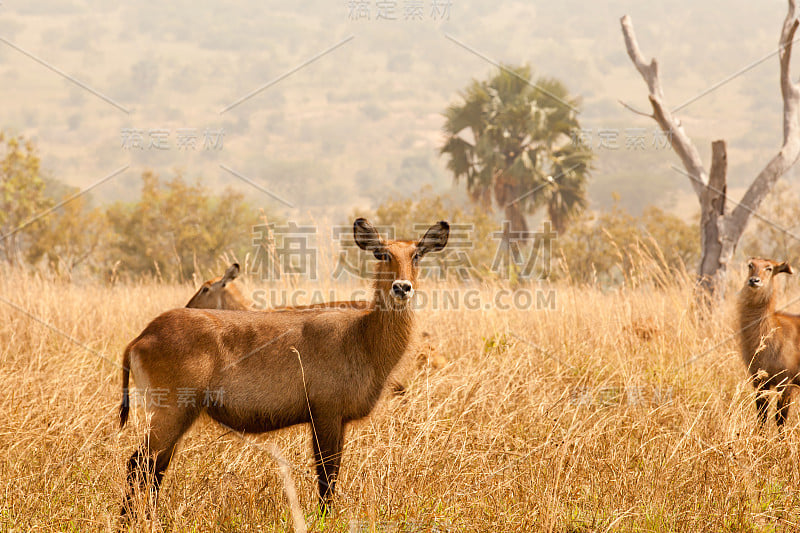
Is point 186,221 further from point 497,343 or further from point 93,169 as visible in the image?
point 93,169

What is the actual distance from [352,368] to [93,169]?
3394 inches

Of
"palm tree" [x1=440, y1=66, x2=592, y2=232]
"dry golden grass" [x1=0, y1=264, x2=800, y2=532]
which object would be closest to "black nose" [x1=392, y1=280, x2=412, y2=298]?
"dry golden grass" [x1=0, y1=264, x2=800, y2=532]

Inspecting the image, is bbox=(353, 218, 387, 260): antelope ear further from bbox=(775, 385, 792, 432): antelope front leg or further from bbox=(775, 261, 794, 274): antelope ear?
bbox=(775, 261, 794, 274): antelope ear

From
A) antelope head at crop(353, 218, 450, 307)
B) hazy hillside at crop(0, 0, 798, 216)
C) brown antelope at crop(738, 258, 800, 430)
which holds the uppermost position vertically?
hazy hillside at crop(0, 0, 798, 216)

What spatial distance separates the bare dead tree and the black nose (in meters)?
6.64

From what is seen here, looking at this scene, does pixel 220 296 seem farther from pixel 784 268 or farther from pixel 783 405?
pixel 784 268

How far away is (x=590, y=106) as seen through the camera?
108875mm

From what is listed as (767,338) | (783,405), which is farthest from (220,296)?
(783,405)

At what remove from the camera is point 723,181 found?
30.4ft

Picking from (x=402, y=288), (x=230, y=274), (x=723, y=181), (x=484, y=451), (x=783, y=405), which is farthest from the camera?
(x=723, y=181)

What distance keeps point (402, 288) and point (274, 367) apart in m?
0.92

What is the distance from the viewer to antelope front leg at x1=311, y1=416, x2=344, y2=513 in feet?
13.0

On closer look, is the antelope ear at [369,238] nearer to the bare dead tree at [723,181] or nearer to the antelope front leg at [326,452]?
the antelope front leg at [326,452]

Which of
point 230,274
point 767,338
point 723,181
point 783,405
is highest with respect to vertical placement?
point 723,181
